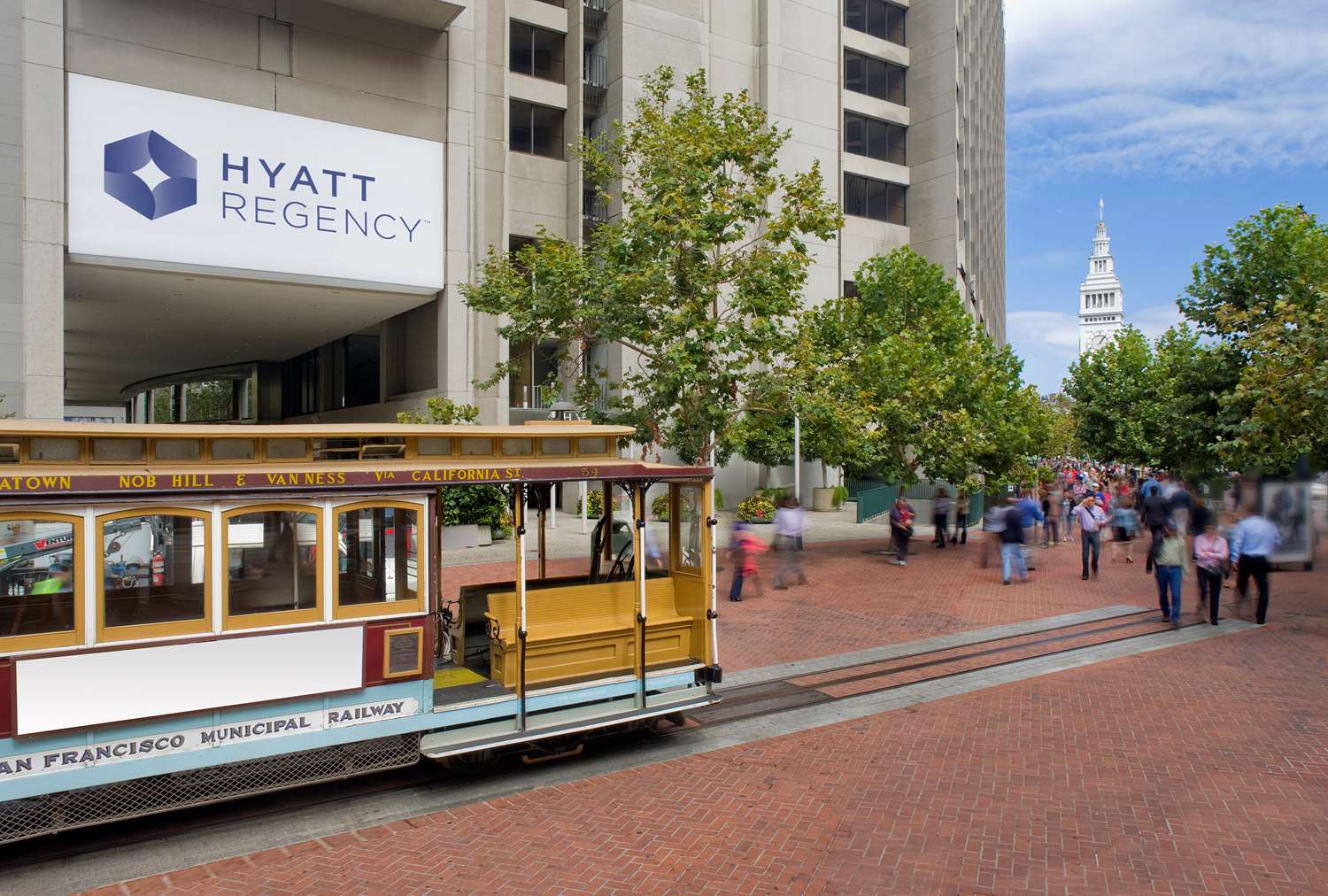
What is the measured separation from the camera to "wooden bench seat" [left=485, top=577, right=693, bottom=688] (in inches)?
307

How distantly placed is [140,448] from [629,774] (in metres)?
4.83

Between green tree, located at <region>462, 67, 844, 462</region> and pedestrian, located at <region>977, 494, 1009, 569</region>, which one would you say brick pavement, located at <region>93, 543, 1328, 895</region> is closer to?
pedestrian, located at <region>977, 494, 1009, 569</region>

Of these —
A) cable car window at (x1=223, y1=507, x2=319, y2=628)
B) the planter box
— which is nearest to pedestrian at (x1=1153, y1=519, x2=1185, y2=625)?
cable car window at (x1=223, y1=507, x2=319, y2=628)

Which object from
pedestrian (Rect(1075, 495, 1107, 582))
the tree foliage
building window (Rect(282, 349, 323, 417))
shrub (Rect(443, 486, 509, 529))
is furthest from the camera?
building window (Rect(282, 349, 323, 417))

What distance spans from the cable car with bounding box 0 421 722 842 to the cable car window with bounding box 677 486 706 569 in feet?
0.76

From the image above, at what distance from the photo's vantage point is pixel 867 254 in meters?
41.1

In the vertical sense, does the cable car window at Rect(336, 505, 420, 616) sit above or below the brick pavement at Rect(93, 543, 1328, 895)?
above

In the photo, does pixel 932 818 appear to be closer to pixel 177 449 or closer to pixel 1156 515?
pixel 177 449

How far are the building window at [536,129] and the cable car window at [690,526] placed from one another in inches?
1036

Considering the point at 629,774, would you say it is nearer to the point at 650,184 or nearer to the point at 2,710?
the point at 2,710

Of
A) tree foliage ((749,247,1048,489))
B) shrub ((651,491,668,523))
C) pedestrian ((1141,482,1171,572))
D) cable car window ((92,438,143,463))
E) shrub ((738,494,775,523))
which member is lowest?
shrub ((738,494,775,523))

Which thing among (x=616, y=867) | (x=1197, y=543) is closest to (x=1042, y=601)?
(x=1197, y=543)

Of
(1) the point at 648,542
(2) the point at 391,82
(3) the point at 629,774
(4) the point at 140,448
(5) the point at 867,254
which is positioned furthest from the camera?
(5) the point at 867,254

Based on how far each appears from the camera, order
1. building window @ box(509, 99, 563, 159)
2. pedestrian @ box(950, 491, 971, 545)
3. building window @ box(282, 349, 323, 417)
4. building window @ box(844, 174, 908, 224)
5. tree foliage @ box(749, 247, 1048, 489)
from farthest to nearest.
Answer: building window @ box(282, 349, 323, 417) < building window @ box(844, 174, 908, 224) < building window @ box(509, 99, 563, 159) < pedestrian @ box(950, 491, 971, 545) < tree foliage @ box(749, 247, 1048, 489)
